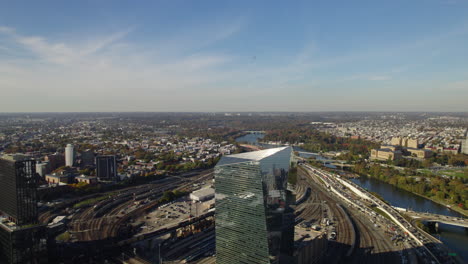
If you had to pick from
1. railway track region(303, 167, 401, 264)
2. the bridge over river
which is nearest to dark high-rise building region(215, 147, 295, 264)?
railway track region(303, 167, 401, 264)

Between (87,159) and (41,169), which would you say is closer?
(41,169)

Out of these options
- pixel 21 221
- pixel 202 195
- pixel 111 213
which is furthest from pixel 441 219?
pixel 21 221

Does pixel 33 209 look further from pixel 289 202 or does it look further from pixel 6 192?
pixel 289 202

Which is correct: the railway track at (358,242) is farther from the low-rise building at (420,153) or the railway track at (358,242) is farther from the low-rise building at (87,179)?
the low-rise building at (420,153)

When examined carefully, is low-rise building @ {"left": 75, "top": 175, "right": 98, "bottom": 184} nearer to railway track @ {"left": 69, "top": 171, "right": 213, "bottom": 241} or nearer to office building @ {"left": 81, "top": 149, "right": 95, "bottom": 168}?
railway track @ {"left": 69, "top": 171, "right": 213, "bottom": 241}

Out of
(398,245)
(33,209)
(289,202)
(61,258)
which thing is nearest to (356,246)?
(398,245)

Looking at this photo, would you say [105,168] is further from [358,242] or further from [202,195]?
[358,242]
